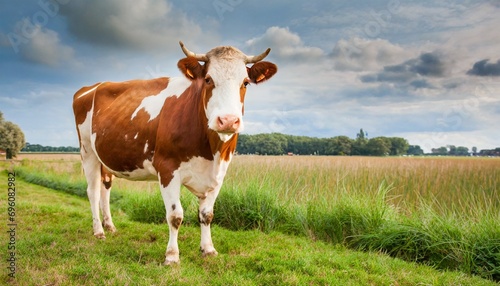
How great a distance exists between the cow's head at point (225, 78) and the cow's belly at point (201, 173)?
61 centimetres

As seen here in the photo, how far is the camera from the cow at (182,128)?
14.4ft

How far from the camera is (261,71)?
15.9 ft

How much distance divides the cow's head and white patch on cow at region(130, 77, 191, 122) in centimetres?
74

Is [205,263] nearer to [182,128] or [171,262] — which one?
[171,262]

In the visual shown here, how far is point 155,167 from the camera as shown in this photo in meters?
5.06

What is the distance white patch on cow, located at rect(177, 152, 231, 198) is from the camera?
16.1 ft

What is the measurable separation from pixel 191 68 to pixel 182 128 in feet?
2.63

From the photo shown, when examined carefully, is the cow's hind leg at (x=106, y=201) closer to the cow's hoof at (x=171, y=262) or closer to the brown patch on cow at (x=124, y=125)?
the brown patch on cow at (x=124, y=125)

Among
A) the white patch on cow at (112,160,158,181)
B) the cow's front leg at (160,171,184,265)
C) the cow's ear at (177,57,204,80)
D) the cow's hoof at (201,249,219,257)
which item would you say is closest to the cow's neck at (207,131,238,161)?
the cow's front leg at (160,171,184,265)

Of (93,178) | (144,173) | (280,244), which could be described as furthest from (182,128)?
(93,178)

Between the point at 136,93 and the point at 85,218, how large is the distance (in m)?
3.61

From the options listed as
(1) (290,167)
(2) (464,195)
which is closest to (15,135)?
(1) (290,167)

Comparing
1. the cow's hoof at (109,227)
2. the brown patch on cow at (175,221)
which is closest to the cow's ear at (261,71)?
the brown patch on cow at (175,221)

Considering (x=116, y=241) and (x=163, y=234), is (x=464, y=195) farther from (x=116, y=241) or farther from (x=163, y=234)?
(x=116, y=241)
